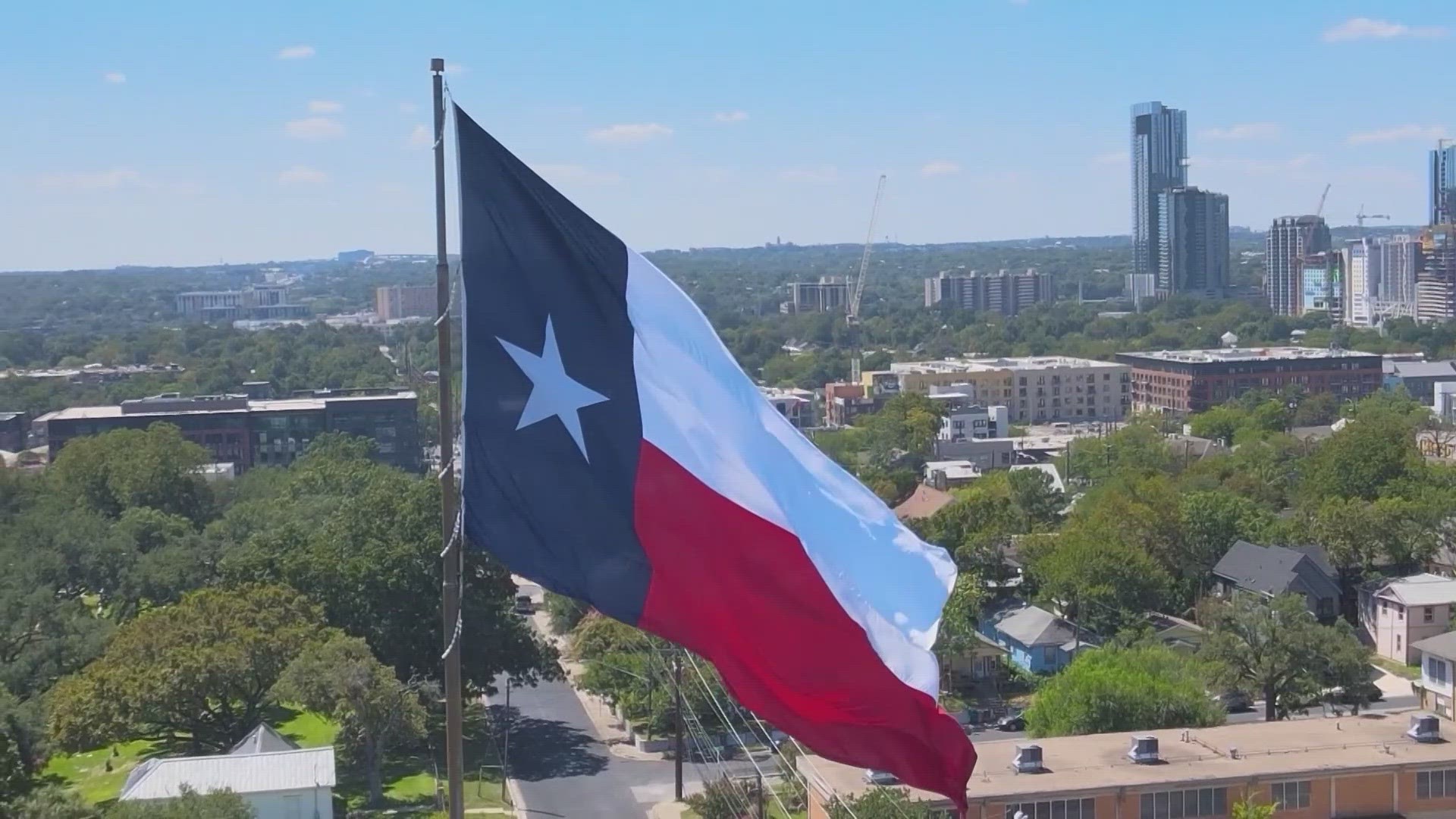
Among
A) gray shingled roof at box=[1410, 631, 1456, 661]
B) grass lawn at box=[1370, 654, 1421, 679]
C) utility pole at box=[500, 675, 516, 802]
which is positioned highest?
gray shingled roof at box=[1410, 631, 1456, 661]

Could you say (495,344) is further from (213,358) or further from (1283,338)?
(1283,338)

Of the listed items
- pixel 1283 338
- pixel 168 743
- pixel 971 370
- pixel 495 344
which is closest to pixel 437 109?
pixel 495 344

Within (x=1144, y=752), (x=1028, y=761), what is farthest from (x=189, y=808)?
(x=1144, y=752)

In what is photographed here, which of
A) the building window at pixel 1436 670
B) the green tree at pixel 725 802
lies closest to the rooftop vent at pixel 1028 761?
the green tree at pixel 725 802

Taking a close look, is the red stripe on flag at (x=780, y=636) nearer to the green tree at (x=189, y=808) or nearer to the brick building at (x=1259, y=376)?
the green tree at (x=189, y=808)

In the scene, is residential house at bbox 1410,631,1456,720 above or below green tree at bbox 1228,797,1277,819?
below

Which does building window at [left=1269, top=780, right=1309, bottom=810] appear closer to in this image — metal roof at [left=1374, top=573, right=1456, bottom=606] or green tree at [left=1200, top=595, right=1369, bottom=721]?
green tree at [left=1200, top=595, right=1369, bottom=721]

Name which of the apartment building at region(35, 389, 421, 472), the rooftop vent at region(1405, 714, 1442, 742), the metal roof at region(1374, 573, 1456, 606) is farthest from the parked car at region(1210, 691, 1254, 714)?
the apartment building at region(35, 389, 421, 472)
